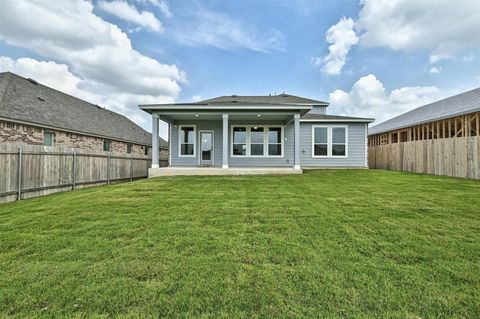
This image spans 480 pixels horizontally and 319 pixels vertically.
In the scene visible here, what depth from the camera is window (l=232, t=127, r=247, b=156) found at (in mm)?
14688

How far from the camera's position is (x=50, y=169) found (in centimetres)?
884

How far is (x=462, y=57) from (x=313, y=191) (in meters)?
17.3

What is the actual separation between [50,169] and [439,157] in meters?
16.8

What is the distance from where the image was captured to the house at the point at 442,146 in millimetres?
10391

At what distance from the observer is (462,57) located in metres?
16.2

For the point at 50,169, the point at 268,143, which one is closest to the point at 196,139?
the point at 268,143

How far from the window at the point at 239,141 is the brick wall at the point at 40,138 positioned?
31.6 ft

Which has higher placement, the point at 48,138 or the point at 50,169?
the point at 48,138

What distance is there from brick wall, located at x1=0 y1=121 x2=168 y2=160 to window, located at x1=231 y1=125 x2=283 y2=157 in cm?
957

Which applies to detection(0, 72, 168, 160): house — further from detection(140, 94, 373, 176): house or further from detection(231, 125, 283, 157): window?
detection(231, 125, 283, 157): window

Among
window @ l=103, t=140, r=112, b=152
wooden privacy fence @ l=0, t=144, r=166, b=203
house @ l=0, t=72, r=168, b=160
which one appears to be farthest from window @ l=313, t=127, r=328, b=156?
window @ l=103, t=140, r=112, b=152

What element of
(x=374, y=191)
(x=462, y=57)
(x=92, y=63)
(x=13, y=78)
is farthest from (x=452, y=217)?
(x=92, y=63)

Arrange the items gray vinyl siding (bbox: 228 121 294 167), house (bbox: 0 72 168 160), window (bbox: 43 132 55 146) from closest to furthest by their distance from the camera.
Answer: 1. house (bbox: 0 72 168 160)
2. window (bbox: 43 132 55 146)
3. gray vinyl siding (bbox: 228 121 294 167)

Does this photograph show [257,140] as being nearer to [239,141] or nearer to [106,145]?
[239,141]
